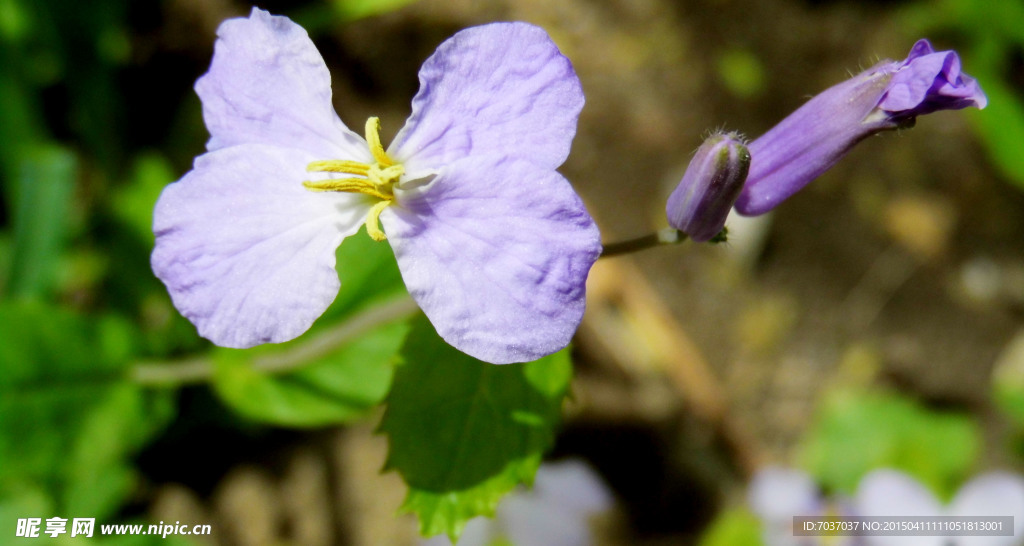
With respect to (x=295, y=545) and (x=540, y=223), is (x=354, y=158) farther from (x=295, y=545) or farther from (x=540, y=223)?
(x=295, y=545)

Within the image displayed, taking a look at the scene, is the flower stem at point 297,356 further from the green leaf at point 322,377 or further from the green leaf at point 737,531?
the green leaf at point 737,531

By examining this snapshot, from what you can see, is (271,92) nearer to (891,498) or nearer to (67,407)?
(67,407)

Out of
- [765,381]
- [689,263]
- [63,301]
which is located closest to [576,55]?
[689,263]

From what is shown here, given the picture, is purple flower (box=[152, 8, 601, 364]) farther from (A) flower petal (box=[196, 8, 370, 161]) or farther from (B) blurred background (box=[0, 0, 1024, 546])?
(B) blurred background (box=[0, 0, 1024, 546])

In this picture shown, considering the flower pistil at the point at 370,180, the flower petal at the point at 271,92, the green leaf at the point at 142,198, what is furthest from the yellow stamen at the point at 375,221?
the green leaf at the point at 142,198

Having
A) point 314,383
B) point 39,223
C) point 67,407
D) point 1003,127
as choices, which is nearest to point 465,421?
point 314,383
